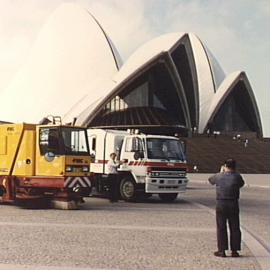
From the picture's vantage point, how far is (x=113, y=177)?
19.3m

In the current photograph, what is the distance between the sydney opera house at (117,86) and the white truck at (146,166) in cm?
Answer: 4293

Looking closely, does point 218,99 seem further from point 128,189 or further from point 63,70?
point 128,189

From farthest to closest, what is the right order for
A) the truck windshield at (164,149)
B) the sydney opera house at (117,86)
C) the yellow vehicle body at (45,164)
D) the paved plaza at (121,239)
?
the sydney opera house at (117,86) < the truck windshield at (164,149) < the yellow vehicle body at (45,164) < the paved plaza at (121,239)

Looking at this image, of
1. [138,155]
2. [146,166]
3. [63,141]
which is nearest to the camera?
[63,141]

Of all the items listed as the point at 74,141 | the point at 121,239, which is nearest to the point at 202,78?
the point at 74,141

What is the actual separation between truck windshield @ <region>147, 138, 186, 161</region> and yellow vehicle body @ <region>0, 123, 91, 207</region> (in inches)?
111

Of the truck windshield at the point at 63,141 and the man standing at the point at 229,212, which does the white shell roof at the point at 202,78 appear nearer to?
the truck windshield at the point at 63,141

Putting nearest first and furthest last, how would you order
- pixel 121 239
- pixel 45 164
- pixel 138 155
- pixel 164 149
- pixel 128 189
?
pixel 121 239
pixel 45 164
pixel 138 155
pixel 164 149
pixel 128 189

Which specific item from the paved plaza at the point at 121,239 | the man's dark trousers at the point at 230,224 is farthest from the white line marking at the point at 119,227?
the man's dark trousers at the point at 230,224

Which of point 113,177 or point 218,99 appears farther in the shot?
point 218,99

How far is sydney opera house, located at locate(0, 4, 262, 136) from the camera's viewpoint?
64625 millimetres

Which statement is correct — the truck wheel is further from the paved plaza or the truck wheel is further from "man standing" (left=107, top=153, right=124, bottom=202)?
the paved plaza

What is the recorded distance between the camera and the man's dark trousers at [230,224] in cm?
912

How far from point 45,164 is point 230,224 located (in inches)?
327
